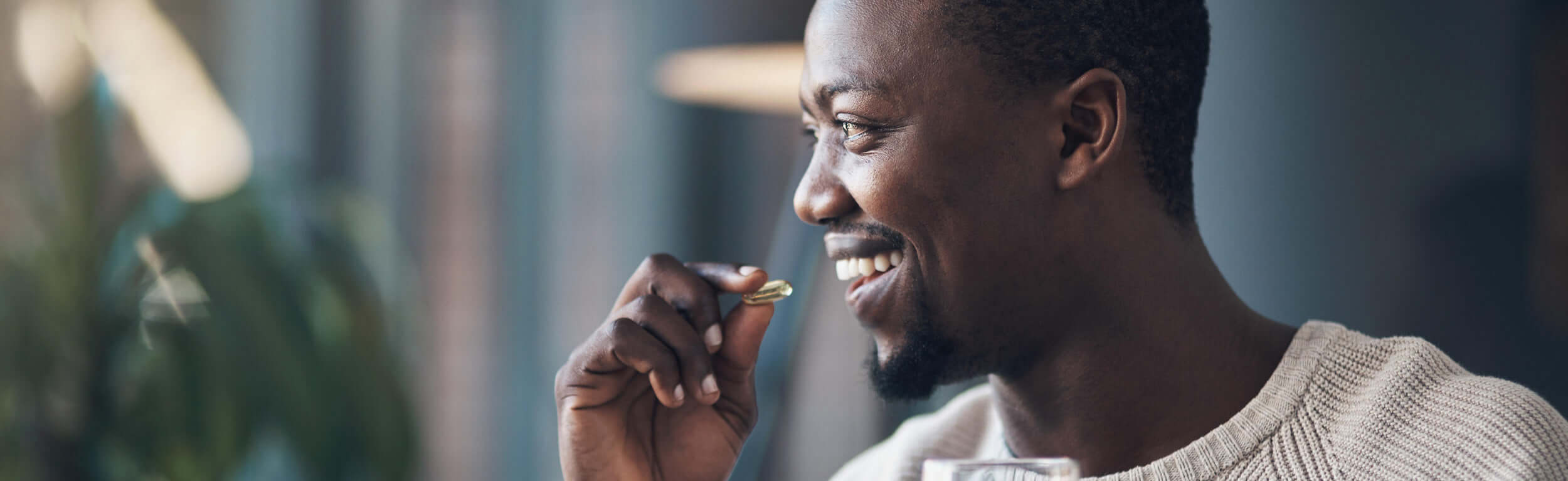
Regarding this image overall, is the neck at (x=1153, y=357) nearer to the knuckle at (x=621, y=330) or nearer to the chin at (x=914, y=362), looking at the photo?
the chin at (x=914, y=362)

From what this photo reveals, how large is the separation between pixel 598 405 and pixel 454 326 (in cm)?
208

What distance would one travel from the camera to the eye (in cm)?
96

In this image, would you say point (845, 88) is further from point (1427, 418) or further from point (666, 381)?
point (1427, 418)

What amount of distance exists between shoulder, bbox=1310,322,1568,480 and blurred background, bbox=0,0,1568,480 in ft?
1.27

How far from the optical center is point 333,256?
2.17 m

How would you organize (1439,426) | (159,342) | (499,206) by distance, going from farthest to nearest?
(499,206) < (159,342) < (1439,426)

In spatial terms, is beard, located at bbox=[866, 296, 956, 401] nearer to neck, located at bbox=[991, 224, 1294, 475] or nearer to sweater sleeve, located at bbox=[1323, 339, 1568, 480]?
neck, located at bbox=[991, 224, 1294, 475]

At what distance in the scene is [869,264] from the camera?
0.99m

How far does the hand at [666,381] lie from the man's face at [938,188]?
4.9 inches

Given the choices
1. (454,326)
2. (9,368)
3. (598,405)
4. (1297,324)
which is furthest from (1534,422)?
(454,326)

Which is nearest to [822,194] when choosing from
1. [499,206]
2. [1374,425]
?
[1374,425]

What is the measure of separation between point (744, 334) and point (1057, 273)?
292 mm

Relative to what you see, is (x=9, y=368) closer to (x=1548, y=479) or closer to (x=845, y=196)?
(x=845, y=196)

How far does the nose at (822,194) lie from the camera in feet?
3.18
